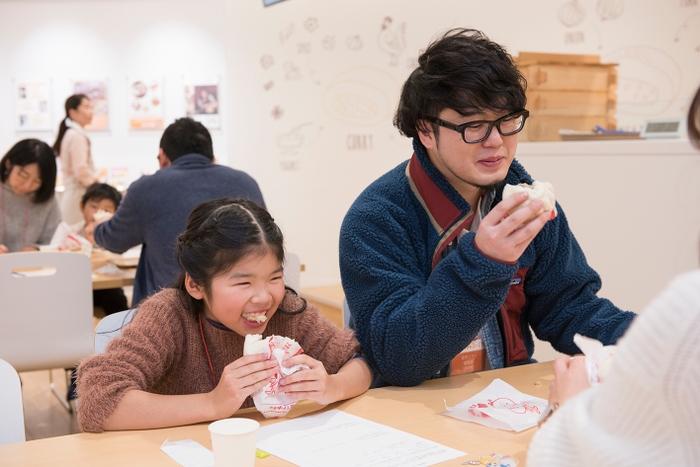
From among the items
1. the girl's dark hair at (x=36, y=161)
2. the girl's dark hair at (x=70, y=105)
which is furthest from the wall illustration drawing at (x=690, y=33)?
the girl's dark hair at (x=70, y=105)

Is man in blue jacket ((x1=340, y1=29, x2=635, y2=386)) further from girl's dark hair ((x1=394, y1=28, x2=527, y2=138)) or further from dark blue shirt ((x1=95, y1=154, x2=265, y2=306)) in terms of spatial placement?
dark blue shirt ((x1=95, y1=154, x2=265, y2=306))

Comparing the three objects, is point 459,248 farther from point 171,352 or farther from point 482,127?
point 171,352

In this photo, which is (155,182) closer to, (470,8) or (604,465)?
(470,8)

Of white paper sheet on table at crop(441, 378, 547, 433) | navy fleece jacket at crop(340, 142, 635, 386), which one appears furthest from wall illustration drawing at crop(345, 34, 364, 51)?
white paper sheet on table at crop(441, 378, 547, 433)

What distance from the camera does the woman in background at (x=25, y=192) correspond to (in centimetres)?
413

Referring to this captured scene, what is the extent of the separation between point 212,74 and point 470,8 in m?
4.23

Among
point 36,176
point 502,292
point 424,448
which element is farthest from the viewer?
point 36,176

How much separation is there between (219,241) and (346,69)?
3484 millimetres

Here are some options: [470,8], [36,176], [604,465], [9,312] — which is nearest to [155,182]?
[9,312]

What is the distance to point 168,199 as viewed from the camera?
3.09m

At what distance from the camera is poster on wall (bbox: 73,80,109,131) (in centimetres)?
775

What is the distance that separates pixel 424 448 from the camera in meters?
1.26

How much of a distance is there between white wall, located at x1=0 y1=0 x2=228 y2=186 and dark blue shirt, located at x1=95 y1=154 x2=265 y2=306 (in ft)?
14.9

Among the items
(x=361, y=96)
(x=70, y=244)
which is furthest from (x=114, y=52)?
(x=70, y=244)
